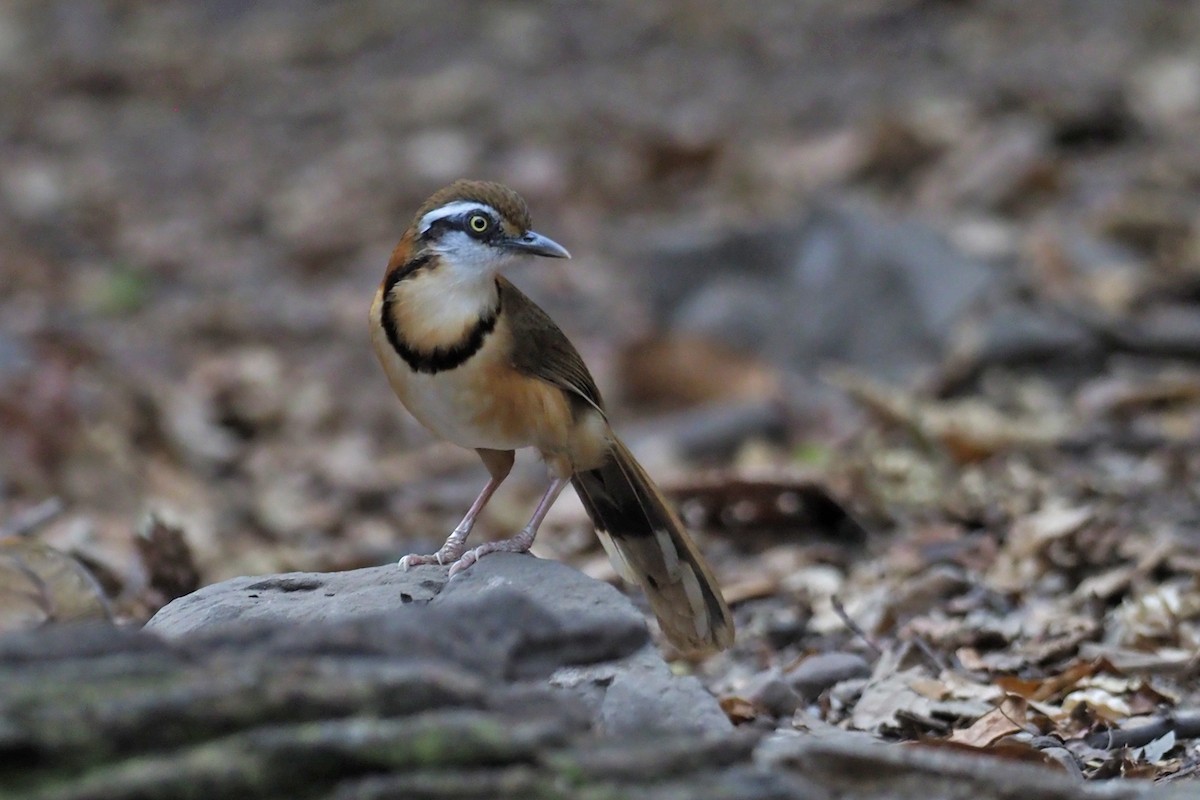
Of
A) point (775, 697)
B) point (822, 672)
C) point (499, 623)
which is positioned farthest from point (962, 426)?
point (499, 623)

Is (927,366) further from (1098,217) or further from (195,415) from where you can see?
(195,415)

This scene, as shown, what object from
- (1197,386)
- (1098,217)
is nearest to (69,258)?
(1098,217)

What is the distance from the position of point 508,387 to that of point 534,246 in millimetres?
453

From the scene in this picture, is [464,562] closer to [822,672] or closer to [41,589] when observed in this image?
[822,672]

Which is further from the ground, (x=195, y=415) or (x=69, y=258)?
(x=69, y=258)

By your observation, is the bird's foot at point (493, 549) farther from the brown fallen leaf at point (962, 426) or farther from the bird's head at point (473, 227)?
the brown fallen leaf at point (962, 426)

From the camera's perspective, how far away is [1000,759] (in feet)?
11.3

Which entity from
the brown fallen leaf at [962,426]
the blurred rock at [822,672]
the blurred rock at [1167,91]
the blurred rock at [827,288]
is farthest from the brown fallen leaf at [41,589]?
the blurred rock at [1167,91]

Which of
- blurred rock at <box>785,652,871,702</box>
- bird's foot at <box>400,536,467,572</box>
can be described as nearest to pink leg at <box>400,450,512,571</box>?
bird's foot at <box>400,536,467,572</box>

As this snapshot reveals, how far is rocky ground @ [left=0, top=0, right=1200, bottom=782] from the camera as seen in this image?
529 cm

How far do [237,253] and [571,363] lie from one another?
359 inches

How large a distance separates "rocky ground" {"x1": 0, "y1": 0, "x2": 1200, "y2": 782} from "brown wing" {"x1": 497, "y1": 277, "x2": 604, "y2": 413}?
1001 mm

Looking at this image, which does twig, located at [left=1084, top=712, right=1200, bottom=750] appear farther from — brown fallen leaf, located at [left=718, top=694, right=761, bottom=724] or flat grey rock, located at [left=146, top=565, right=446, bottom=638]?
flat grey rock, located at [left=146, top=565, right=446, bottom=638]

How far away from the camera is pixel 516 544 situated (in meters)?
4.21
